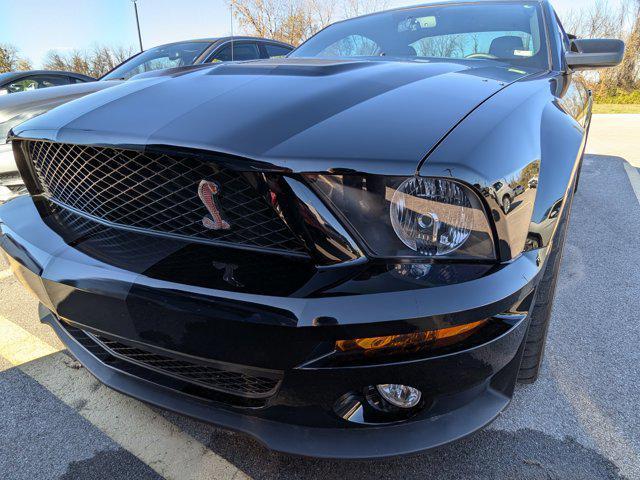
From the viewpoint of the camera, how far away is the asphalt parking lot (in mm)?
1433

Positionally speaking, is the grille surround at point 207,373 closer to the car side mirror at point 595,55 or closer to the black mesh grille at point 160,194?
the black mesh grille at point 160,194

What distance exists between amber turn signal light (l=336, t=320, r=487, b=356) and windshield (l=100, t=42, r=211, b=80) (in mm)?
4354

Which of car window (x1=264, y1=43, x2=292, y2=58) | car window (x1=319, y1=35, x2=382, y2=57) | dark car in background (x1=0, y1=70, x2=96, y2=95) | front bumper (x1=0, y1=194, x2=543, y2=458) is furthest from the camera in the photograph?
dark car in background (x1=0, y1=70, x2=96, y2=95)

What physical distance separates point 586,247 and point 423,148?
270 cm

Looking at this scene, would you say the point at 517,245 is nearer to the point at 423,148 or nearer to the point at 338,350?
the point at 423,148

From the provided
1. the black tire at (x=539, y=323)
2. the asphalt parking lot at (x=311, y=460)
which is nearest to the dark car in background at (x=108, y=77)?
the asphalt parking lot at (x=311, y=460)

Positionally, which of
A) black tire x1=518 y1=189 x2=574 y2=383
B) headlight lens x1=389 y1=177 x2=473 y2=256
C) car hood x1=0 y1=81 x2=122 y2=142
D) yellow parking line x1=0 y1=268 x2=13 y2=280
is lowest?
yellow parking line x1=0 y1=268 x2=13 y2=280

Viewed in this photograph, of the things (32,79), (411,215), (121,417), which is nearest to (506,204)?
(411,215)

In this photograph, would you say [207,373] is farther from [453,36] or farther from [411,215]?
[453,36]

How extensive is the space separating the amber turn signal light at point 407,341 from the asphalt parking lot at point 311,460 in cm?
43

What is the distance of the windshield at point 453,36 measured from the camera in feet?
7.78

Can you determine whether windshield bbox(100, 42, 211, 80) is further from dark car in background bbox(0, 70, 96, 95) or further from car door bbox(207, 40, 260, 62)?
dark car in background bbox(0, 70, 96, 95)

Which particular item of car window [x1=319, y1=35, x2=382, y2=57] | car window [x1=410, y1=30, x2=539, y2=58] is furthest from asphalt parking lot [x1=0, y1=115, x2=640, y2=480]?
car window [x1=319, y1=35, x2=382, y2=57]

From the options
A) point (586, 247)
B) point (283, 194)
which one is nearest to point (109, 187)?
point (283, 194)
